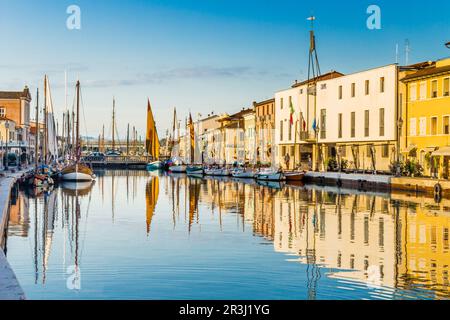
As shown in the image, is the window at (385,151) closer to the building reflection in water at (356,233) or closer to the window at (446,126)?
the window at (446,126)

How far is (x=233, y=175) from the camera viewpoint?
94.6 meters

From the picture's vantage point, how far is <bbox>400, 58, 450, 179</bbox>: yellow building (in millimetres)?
60406

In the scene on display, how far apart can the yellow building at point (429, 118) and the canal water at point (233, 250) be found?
14620 millimetres

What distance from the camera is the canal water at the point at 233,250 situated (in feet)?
60.9

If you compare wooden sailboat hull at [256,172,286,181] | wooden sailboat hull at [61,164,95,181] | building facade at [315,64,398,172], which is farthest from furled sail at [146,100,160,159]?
wooden sailboat hull at [61,164,95,181]

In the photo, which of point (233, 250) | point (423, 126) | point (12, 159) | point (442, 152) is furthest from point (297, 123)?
point (233, 250)

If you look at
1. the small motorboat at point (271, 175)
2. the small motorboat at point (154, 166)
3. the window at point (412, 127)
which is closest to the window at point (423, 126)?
the window at point (412, 127)

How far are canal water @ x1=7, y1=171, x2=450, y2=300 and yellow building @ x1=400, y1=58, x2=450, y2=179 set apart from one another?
576 inches

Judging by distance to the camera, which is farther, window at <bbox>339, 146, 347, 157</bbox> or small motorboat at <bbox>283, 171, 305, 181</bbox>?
window at <bbox>339, 146, 347, 157</bbox>

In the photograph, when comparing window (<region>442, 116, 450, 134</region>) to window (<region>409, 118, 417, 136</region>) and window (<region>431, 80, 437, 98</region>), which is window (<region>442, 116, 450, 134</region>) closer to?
window (<region>431, 80, 437, 98</region>)
